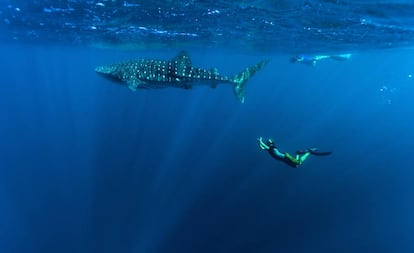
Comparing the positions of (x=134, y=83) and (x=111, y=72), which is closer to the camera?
(x=134, y=83)

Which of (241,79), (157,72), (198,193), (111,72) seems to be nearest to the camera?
(157,72)

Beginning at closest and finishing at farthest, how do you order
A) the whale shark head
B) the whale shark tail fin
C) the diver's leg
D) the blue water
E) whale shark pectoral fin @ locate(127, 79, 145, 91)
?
the diver's leg
whale shark pectoral fin @ locate(127, 79, 145, 91)
the whale shark head
the whale shark tail fin
the blue water

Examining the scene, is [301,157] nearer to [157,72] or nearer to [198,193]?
[157,72]

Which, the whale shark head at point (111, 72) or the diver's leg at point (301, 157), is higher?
the whale shark head at point (111, 72)

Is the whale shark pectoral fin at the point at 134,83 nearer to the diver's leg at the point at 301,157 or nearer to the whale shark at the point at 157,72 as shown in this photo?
the whale shark at the point at 157,72

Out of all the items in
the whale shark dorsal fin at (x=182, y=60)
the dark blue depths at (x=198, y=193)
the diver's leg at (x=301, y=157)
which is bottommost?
the dark blue depths at (x=198, y=193)

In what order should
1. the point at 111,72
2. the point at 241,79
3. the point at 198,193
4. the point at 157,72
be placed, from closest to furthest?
the point at 157,72
the point at 111,72
the point at 241,79
the point at 198,193

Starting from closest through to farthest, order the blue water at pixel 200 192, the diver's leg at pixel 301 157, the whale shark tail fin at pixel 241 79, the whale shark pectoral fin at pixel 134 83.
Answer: the diver's leg at pixel 301 157 → the whale shark pectoral fin at pixel 134 83 → the whale shark tail fin at pixel 241 79 → the blue water at pixel 200 192

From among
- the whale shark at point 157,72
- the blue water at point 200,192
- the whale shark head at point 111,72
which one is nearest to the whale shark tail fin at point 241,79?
the whale shark at point 157,72

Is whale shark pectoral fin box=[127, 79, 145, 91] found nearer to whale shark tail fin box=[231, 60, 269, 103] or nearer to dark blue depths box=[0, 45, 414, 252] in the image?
whale shark tail fin box=[231, 60, 269, 103]

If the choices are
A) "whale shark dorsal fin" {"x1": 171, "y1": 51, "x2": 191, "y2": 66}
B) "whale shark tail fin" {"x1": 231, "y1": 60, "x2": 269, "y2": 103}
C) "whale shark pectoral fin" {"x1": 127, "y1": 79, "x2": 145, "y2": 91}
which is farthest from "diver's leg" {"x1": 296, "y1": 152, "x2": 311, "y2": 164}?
"whale shark pectoral fin" {"x1": 127, "y1": 79, "x2": 145, "y2": 91}

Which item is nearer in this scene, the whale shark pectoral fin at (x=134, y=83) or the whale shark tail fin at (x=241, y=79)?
the whale shark pectoral fin at (x=134, y=83)

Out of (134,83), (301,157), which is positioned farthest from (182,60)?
(301,157)

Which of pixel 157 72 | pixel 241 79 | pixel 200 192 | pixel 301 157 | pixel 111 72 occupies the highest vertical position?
pixel 157 72
